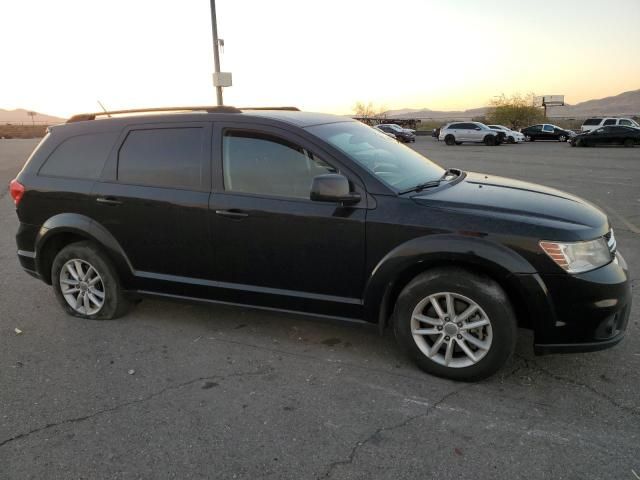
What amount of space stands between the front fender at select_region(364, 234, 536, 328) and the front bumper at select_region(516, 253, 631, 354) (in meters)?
0.19

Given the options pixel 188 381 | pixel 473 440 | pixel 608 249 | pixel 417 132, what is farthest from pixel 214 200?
pixel 417 132

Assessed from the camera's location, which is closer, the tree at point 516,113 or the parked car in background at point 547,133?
the parked car in background at point 547,133

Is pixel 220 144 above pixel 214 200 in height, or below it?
above

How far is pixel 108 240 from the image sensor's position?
13.9 feet

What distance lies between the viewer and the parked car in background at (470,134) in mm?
34406

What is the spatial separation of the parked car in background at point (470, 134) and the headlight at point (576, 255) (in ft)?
109

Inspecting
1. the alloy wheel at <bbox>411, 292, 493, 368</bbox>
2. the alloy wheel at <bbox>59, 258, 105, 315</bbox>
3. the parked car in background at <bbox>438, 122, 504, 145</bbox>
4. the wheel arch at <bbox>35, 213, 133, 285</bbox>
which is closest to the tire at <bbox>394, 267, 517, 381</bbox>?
the alloy wheel at <bbox>411, 292, 493, 368</bbox>

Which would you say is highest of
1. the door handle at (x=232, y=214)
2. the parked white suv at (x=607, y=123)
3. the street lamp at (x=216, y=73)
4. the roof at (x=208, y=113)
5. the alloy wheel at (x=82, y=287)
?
the street lamp at (x=216, y=73)

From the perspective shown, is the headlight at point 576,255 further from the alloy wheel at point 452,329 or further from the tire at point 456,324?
the alloy wheel at point 452,329

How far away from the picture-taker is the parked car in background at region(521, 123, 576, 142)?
125 feet

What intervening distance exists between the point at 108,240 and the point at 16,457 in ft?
6.23

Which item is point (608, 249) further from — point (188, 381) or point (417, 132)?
point (417, 132)

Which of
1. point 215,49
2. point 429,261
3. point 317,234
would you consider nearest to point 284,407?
point 317,234

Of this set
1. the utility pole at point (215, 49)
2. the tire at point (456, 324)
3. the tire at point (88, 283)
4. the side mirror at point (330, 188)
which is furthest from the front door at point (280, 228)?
the utility pole at point (215, 49)
